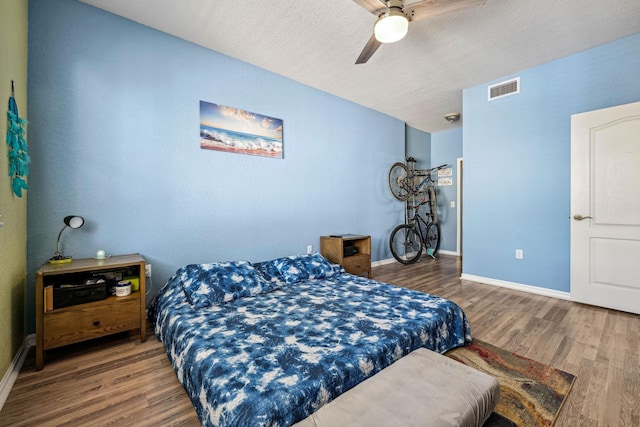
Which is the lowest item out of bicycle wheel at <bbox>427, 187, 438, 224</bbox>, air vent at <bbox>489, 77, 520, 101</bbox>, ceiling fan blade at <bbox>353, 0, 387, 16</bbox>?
bicycle wheel at <bbox>427, 187, 438, 224</bbox>

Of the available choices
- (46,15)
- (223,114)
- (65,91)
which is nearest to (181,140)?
(223,114)

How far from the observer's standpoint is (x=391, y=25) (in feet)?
6.39

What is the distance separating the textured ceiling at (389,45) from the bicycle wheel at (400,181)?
1679 millimetres

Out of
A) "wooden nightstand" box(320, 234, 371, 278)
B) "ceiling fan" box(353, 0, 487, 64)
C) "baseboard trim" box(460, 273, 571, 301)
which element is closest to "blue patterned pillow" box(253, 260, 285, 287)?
"wooden nightstand" box(320, 234, 371, 278)

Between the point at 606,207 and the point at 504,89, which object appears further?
the point at 504,89

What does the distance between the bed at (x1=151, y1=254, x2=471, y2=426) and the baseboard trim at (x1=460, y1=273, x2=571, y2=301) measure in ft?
6.45

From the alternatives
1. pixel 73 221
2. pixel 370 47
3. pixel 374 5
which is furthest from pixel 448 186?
pixel 73 221

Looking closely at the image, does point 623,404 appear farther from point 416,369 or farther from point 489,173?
point 489,173

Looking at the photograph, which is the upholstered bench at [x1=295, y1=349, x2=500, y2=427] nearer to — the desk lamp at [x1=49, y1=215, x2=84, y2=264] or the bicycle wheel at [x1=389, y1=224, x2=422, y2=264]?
the desk lamp at [x1=49, y1=215, x2=84, y2=264]

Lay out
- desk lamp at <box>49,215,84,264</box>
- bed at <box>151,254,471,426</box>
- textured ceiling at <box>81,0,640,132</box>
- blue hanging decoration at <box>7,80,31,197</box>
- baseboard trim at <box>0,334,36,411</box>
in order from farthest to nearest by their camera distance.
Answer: textured ceiling at <box>81,0,640,132</box>
desk lamp at <box>49,215,84,264</box>
blue hanging decoration at <box>7,80,31,197</box>
baseboard trim at <box>0,334,36,411</box>
bed at <box>151,254,471,426</box>

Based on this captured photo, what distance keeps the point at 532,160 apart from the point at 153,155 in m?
4.30

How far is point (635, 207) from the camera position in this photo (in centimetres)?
255

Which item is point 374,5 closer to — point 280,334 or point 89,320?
point 280,334

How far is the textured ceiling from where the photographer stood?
7.32ft
